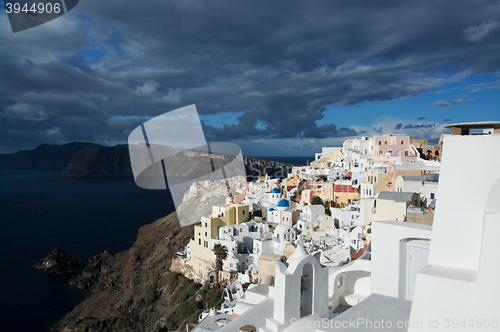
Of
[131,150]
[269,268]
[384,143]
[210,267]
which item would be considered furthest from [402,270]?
[384,143]

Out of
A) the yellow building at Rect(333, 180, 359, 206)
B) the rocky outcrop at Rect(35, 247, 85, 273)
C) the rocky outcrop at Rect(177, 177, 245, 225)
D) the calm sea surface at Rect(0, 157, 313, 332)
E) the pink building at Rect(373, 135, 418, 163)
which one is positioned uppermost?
the pink building at Rect(373, 135, 418, 163)

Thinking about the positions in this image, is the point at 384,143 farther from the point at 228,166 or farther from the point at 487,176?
the point at 487,176

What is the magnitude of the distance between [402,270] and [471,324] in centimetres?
244

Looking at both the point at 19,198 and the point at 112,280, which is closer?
the point at 112,280

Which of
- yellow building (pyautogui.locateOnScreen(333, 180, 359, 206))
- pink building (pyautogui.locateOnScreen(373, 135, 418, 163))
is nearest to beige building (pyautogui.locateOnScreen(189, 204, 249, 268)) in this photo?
yellow building (pyautogui.locateOnScreen(333, 180, 359, 206))

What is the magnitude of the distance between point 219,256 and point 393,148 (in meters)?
19.3

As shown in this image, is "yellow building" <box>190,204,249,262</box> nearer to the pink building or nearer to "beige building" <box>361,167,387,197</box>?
"beige building" <box>361,167,387,197</box>

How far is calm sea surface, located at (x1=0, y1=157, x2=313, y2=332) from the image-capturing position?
23.7 metres

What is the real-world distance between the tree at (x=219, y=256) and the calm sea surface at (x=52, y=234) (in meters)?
12.9

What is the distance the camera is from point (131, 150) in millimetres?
12633

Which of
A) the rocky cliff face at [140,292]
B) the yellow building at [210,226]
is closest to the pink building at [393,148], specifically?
the yellow building at [210,226]

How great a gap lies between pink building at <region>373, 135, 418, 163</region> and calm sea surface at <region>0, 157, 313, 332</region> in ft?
92.2

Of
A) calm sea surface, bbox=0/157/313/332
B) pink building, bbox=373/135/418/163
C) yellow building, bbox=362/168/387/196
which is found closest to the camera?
yellow building, bbox=362/168/387/196

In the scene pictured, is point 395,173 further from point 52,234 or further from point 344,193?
point 52,234
